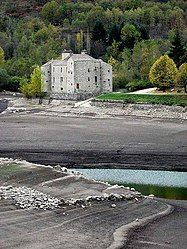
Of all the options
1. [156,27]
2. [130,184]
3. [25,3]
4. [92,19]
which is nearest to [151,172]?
[130,184]

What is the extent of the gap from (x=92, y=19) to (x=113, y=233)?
10799 centimetres

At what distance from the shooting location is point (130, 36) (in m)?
106

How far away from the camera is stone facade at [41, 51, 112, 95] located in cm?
8169

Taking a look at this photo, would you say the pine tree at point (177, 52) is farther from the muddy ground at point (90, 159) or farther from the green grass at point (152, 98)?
the muddy ground at point (90, 159)

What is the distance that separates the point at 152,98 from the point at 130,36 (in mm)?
36091

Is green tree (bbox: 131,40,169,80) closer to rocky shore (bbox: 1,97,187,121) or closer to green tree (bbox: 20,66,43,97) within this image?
rocky shore (bbox: 1,97,187,121)

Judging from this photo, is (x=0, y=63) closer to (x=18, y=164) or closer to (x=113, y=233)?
(x=18, y=164)

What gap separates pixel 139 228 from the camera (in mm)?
29734

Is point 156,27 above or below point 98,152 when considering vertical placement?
above

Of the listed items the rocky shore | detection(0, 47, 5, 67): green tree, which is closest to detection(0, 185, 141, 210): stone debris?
the rocky shore

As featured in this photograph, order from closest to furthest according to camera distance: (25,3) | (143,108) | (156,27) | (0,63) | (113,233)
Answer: (113,233) → (143,108) → (0,63) → (156,27) → (25,3)

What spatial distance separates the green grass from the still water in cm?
2734

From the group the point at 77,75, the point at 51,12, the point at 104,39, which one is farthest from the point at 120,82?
the point at 51,12

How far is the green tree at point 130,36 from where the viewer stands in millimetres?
105938
